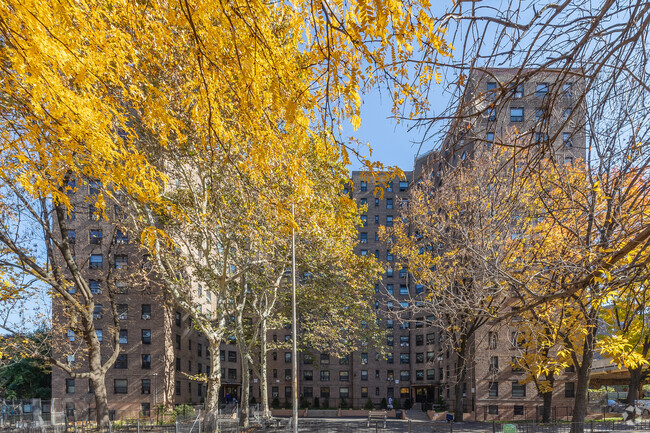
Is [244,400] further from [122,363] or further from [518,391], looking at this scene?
[518,391]

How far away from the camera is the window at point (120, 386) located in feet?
123

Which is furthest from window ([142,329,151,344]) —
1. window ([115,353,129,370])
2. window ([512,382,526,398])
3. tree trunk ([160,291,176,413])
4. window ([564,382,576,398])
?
window ([564,382,576,398])

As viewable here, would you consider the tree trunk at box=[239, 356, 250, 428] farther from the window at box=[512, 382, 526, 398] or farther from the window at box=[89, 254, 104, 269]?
the window at box=[512, 382, 526, 398]

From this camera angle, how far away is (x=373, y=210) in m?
64.7

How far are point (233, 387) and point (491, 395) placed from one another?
36330 millimetres

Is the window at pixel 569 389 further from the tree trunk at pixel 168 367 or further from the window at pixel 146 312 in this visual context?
the window at pixel 146 312

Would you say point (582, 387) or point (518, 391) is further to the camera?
point (518, 391)

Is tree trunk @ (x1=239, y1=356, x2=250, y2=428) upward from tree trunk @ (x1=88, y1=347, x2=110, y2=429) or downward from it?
downward

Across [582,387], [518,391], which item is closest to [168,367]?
[518,391]

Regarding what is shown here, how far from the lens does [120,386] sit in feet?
124

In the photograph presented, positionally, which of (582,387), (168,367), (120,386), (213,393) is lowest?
(120,386)

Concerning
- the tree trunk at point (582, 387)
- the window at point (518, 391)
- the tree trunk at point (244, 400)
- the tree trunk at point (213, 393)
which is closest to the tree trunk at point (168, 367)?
the tree trunk at point (244, 400)

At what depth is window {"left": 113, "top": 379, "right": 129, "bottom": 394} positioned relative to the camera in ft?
123

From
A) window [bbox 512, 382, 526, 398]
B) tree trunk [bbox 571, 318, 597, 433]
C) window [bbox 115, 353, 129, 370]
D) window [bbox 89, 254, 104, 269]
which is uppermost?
window [bbox 89, 254, 104, 269]
